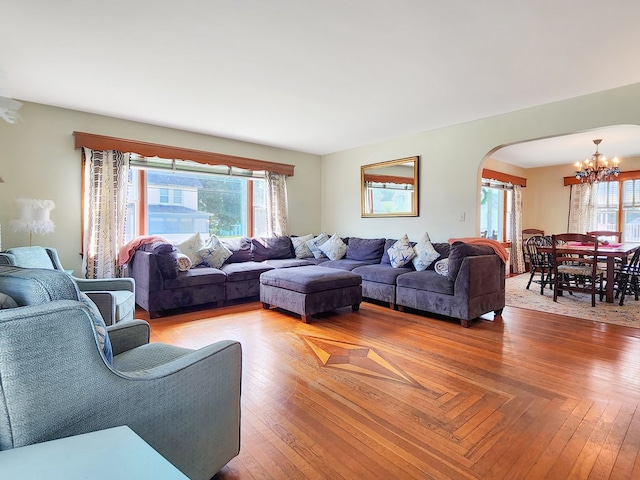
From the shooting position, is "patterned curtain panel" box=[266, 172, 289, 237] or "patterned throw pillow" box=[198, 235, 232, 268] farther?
"patterned curtain panel" box=[266, 172, 289, 237]

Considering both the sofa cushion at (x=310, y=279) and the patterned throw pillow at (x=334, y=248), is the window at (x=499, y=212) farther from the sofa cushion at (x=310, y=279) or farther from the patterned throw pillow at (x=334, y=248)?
the sofa cushion at (x=310, y=279)

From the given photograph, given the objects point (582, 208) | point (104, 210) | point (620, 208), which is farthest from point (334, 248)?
point (620, 208)

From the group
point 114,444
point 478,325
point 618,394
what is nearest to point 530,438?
point 618,394

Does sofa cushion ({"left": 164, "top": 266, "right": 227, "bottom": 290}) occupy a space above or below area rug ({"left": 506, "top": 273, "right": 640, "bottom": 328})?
above

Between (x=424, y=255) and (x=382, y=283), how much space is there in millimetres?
634

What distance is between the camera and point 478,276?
371 centimetres

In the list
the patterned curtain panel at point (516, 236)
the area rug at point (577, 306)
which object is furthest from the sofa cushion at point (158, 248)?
the patterned curtain panel at point (516, 236)

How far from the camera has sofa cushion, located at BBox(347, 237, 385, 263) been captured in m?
5.35

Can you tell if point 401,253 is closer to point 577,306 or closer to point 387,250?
point 387,250

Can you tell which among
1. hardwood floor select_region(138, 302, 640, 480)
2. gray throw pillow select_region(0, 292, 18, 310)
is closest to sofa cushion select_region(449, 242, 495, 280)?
hardwood floor select_region(138, 302, 640, 480)

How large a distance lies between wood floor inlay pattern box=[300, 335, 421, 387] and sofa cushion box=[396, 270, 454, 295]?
129 cm

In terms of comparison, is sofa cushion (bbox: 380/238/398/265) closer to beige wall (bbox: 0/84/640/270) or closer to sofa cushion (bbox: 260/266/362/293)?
beige wall (bbox: 0/84/640/270)

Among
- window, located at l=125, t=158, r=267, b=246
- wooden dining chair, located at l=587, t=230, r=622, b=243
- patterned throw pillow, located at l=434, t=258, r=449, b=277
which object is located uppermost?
window, located at l=125, t=158, r=267, b=246

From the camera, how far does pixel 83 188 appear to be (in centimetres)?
423
